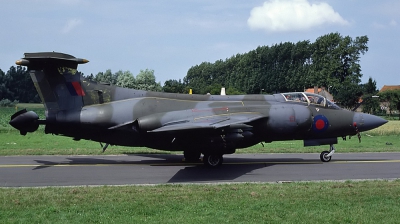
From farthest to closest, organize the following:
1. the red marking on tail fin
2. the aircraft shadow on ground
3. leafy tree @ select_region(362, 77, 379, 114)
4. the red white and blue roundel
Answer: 1. leafy tree @ select_region(362, 77, 379, 114)
2. the red white and blue roundel
3. the red marking on tail fin
4. the aircraft shadow on ground

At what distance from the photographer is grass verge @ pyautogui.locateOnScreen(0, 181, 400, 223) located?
25.6 ft

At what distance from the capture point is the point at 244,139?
15.2 metres

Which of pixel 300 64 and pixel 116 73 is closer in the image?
pixel 300 64

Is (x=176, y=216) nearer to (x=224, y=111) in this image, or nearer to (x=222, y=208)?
(x=222, y=208)

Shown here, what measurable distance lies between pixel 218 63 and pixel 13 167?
114 metres

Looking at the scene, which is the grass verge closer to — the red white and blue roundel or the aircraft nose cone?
the red white and blue roundel

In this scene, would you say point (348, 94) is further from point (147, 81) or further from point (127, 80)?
point (127, 80)

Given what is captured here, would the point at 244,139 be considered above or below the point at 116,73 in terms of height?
below

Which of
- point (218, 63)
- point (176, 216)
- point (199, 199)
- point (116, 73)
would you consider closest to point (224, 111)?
point (199, 199)

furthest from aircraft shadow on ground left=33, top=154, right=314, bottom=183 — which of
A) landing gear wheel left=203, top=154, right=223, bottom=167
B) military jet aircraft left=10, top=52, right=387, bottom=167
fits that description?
military jet aircraft left=10, top=52, right=387, bottom=167

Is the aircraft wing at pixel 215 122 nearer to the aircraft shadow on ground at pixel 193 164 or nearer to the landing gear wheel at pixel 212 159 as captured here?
the landing gear wheel at pixel 212 159

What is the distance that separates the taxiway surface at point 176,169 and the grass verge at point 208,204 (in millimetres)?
1743

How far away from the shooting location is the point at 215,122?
578 inches

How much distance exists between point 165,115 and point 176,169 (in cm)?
195
